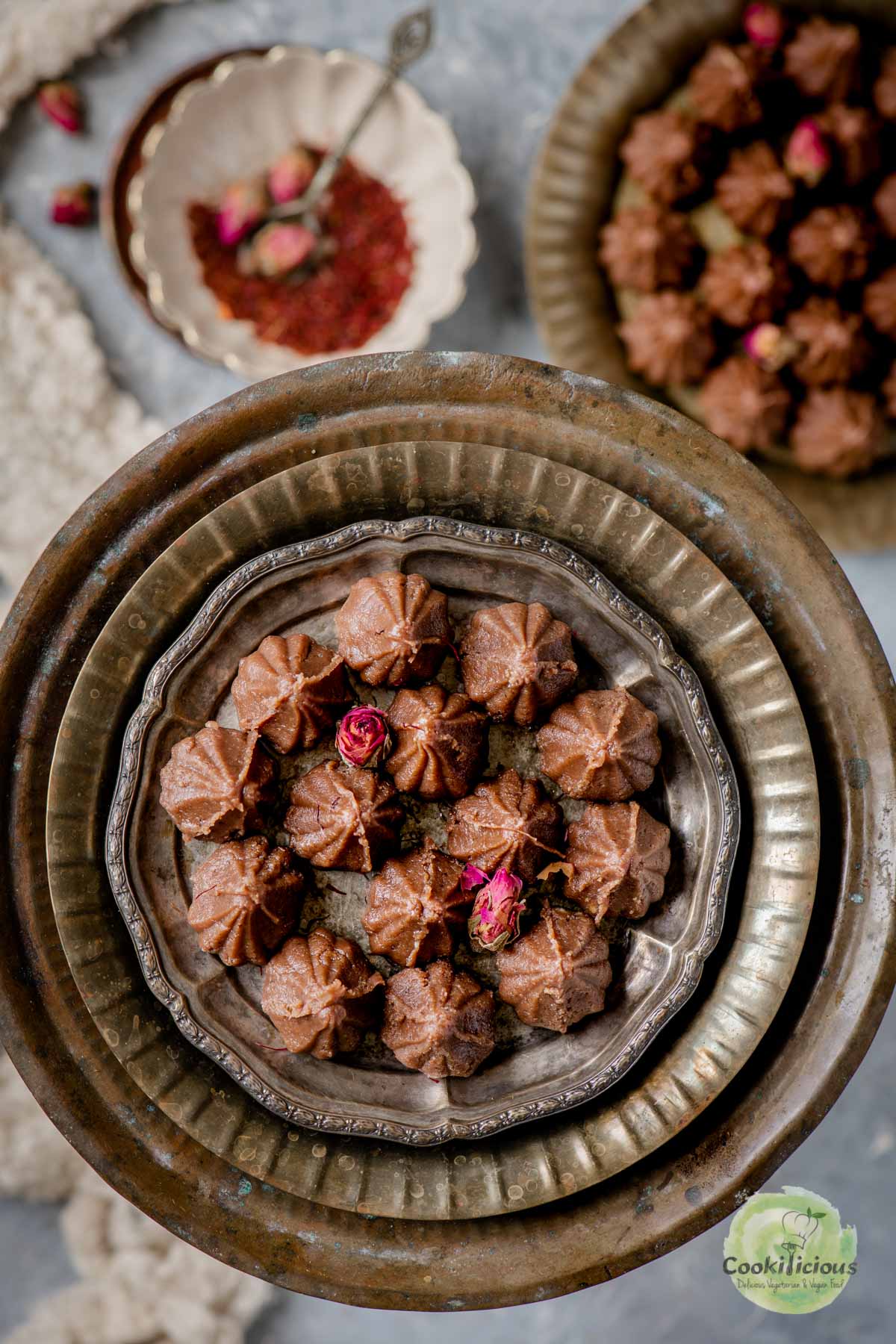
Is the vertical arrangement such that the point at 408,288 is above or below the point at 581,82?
below

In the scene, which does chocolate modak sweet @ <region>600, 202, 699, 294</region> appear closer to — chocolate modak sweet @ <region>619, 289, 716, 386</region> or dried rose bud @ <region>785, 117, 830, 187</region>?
chocolate modak sweet @ <region>619, 289, 716, 386</region>

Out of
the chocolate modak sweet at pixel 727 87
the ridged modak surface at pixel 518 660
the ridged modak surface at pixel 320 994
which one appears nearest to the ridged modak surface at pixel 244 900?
the ridged modak surface at pixel 320 994

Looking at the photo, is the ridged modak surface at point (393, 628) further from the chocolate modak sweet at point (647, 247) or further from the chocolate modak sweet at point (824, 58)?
the chocolate modak sweet at point (824, 58)

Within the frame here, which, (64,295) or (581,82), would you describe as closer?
(581,82)

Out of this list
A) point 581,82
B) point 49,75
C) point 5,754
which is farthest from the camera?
point 49,75

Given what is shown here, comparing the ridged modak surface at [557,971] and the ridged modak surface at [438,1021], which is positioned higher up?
the ridged modak surface at [557,971]

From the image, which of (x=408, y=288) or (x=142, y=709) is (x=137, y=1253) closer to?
(x=142, y=709)

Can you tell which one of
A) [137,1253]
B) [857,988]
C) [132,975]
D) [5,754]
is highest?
[857,988]

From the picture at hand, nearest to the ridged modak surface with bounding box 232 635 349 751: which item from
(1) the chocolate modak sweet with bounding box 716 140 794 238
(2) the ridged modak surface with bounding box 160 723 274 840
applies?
(2) the ridged modak surface with bounding box 160 723 274 840

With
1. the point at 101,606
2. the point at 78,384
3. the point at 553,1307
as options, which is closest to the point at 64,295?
the point at 78,384
